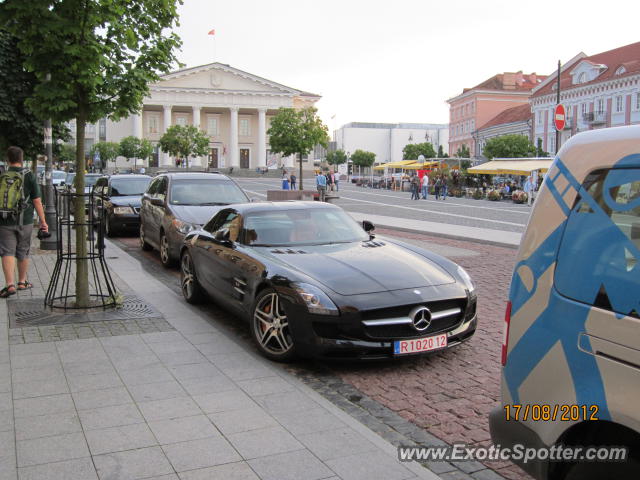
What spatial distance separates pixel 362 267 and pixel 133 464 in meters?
2.98

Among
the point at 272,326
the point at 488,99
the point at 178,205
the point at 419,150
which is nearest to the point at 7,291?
the point at 178,205

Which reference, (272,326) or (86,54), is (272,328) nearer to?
(272,326)

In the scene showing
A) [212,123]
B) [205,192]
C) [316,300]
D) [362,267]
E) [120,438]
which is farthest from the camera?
[212,123]

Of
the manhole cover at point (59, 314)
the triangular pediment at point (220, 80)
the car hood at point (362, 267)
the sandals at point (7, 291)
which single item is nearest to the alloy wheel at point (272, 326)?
the car hood at point (362, 267)

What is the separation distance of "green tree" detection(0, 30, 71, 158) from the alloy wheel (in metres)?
13.2

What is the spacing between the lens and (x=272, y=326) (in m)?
5.92

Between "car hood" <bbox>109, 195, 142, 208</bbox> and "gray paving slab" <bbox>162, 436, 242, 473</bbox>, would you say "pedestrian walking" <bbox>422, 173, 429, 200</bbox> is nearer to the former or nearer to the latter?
"car hood" <bbox>109, 195, 142, 208</bbox>

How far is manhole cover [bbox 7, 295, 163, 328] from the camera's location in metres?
7.18

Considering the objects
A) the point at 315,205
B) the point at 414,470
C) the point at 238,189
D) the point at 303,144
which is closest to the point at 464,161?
the point at 303,144

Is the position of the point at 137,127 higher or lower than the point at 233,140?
higher

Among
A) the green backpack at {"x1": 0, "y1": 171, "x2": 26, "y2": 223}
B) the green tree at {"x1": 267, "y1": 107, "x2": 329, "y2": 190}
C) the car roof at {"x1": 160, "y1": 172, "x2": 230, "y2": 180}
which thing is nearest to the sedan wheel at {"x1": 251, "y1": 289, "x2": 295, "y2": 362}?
the green backpack at {"x1": 0, "y1": 171, "x2": 26, "y2": 223}

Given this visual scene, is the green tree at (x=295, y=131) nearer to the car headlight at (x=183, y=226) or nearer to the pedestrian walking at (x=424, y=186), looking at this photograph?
the pedestrian walking at (x=424, y=186)

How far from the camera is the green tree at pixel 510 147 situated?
5950cm

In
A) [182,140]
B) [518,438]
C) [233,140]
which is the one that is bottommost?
[518,438]
